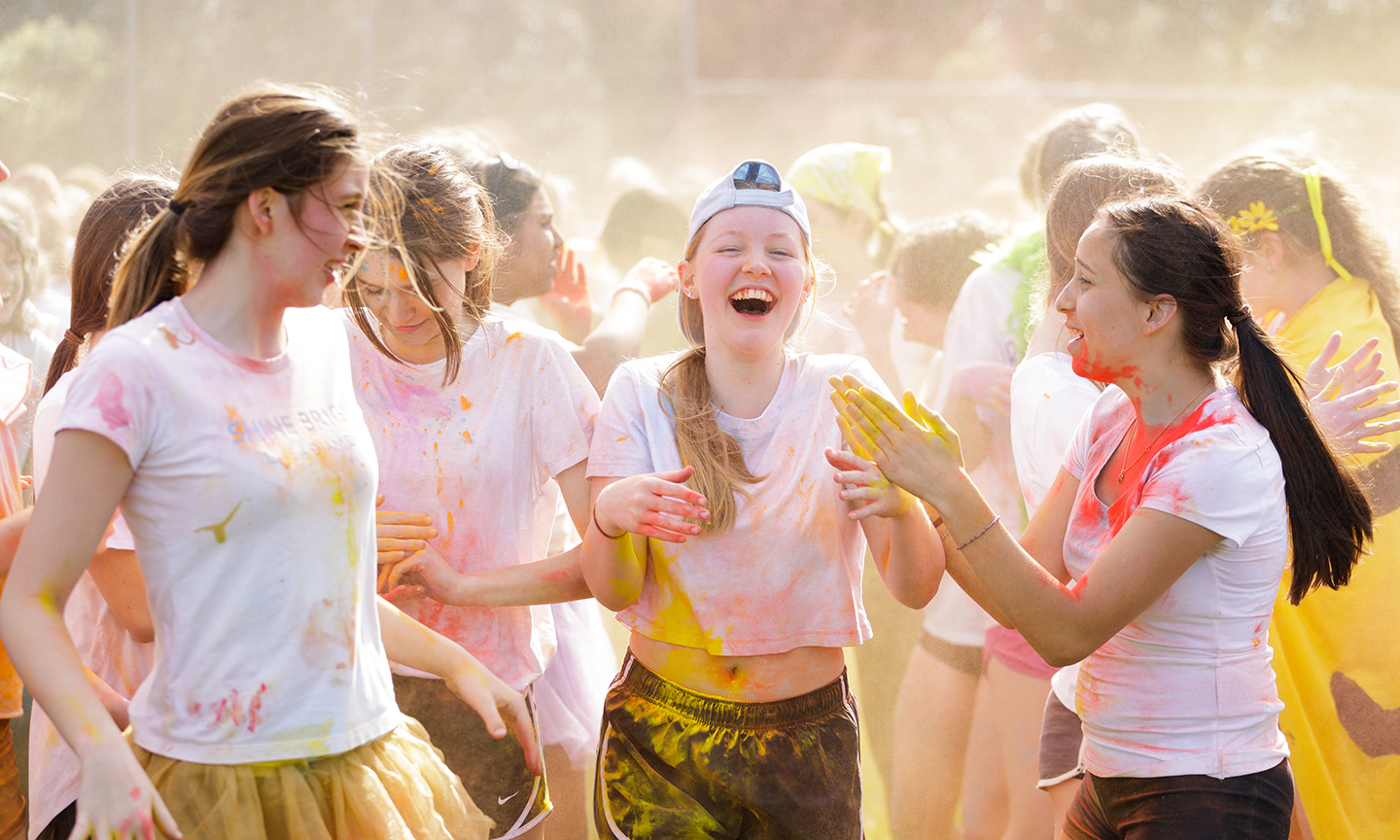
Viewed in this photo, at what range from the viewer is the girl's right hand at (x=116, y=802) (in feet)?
3.99

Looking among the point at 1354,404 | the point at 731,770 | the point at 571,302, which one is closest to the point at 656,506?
the point at 731,770

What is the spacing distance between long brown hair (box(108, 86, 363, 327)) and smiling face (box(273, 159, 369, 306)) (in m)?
0.01

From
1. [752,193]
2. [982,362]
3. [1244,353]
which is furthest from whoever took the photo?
[982,362]

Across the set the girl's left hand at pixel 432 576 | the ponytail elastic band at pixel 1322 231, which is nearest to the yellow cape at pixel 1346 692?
the ponytail elastic band at pixel 1322 231

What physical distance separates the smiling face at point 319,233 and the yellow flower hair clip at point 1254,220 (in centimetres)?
205

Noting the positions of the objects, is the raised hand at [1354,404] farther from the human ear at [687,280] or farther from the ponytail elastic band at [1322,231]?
the human ear at [687,280]

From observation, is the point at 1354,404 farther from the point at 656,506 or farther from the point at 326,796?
the point at 326,796

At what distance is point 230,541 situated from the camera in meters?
1.37

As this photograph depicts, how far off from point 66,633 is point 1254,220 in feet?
8.35

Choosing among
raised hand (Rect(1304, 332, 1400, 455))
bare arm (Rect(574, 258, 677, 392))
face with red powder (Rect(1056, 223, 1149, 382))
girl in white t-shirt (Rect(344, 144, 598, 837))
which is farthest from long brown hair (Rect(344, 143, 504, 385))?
raised hand (Rect(1304, 332, 1400, 455))

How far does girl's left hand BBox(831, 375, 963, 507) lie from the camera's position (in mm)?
1728

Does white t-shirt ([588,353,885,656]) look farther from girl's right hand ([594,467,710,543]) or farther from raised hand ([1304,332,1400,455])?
→ raised hand ([1304,332,1400,455])

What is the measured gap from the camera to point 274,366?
4.83 feet

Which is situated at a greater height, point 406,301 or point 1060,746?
point 406,301
